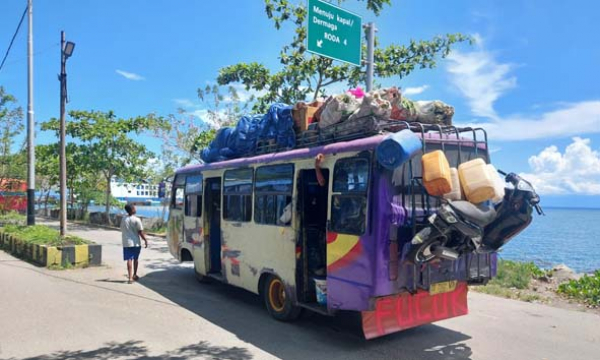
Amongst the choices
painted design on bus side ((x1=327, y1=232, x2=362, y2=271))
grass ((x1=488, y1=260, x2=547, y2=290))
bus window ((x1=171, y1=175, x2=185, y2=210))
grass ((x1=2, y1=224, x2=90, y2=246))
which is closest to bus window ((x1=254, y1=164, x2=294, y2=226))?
painted design on bus side ((x1=327, y1=232, x2=362, y2=271))

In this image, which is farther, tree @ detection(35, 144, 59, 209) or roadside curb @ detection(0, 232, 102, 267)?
tree @ detection(35, 144, 59, 209)

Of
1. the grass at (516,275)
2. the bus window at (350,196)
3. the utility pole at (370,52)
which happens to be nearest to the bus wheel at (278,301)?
the bus window at (350,196)

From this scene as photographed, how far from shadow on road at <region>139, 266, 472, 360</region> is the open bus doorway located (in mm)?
553

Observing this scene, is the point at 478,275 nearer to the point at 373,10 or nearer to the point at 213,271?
the point at 213,271

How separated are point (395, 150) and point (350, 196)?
0.93 meters

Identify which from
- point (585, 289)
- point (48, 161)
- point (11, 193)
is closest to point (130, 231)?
point (585, 289)

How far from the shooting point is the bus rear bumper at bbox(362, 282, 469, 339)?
5.55 meters

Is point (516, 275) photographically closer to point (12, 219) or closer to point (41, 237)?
point (41, 237)

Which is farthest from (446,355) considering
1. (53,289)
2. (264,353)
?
(53,289)

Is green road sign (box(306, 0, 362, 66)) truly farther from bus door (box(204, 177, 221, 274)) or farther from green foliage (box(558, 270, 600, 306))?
green foliage (box(558, 270, 600, 306))

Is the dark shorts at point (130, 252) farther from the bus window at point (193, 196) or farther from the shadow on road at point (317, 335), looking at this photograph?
the shadow on road at point (317, 335)

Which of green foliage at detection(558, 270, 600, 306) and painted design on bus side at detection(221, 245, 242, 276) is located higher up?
painted design on bus side at detection(221, 245, 242, 276)

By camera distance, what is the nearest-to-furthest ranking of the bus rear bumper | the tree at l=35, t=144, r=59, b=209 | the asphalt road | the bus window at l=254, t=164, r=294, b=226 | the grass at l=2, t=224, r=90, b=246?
the bus rear bumper → the asphalt road → the bus window at l=254, t=164, r=294, b=226 → the grass at l=2, t=224, r=90, b=246 → the tree at l=35, t=144, r=59, b=209

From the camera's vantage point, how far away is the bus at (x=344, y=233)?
17.3 feet
